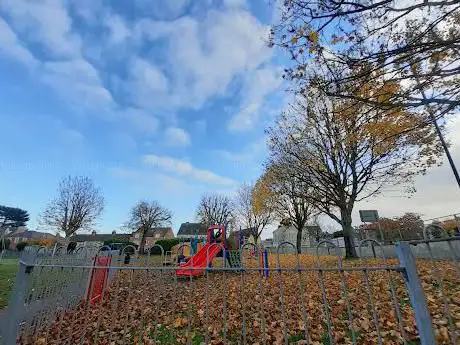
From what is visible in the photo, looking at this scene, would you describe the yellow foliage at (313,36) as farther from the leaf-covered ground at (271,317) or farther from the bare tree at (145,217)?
the bare tree at (145,217)

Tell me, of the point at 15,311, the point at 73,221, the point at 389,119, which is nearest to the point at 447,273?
the point at 389,119

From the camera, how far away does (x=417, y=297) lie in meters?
2.33

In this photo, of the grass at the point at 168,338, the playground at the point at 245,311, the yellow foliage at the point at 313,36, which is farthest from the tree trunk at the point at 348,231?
the grass at the point at 168,338

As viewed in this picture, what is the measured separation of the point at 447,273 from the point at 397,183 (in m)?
9.21

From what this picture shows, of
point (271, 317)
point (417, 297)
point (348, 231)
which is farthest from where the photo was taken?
point (348, 231)

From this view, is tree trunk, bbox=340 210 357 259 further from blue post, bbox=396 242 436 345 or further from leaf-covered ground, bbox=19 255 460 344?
blue post, bbox=396 242 436 345

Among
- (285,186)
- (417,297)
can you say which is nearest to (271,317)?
(417,297)

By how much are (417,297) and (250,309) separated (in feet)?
→ 12.9

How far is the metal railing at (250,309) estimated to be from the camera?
2883 mm

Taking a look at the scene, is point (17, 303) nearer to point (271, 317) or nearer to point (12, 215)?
point (271, 317)

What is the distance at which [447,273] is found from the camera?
22.2 feet

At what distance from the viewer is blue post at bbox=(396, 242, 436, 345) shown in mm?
2260

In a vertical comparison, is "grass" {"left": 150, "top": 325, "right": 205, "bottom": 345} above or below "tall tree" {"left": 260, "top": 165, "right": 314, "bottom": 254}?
below

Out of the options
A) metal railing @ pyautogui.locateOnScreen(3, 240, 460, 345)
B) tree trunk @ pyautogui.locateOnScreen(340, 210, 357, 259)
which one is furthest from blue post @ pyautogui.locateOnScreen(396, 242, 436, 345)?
tree trunk @ pyautogui.locateOnScreen(340, 210, 357, 259)
